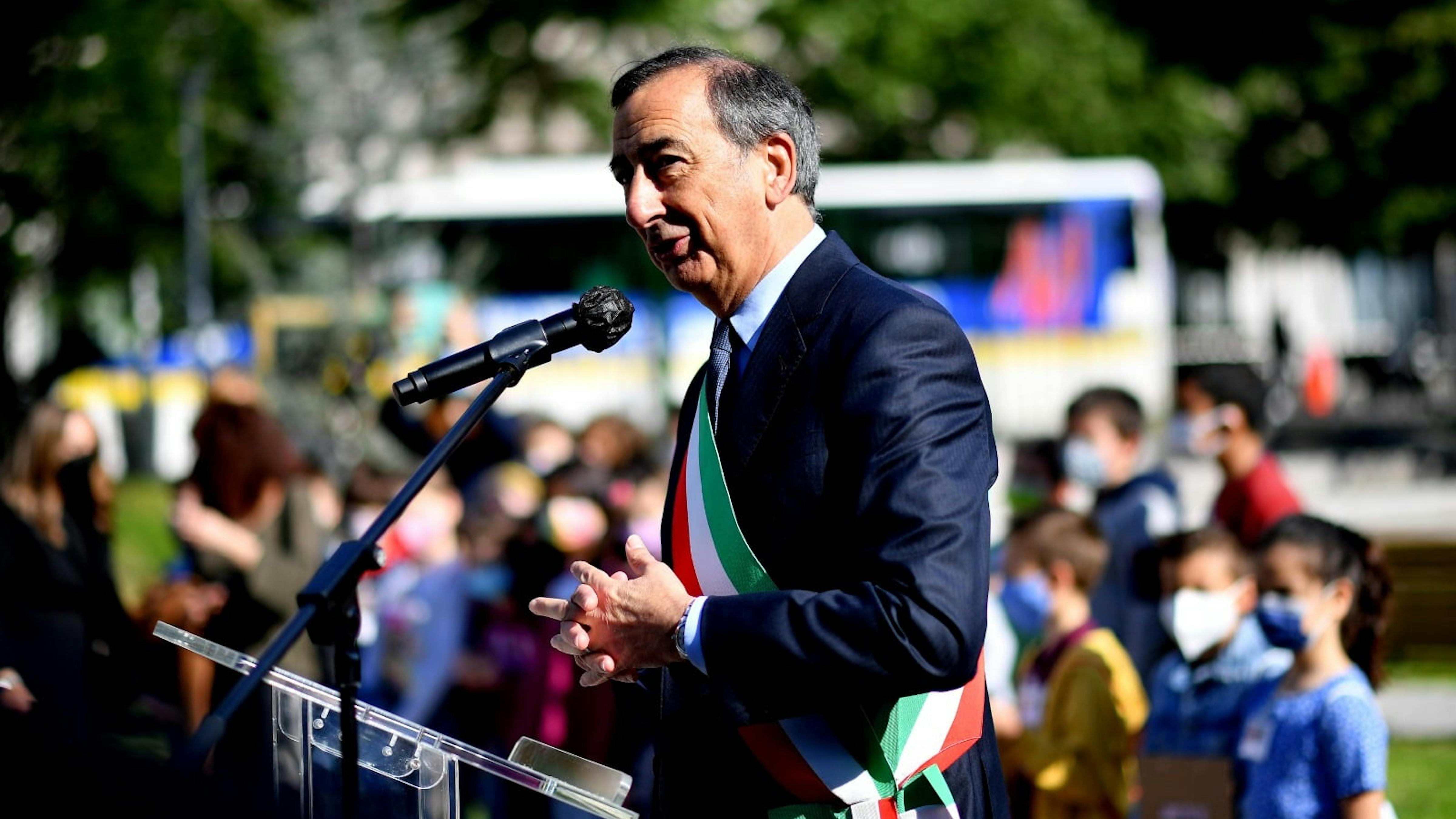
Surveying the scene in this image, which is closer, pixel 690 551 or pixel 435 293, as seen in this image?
pixel 690 551

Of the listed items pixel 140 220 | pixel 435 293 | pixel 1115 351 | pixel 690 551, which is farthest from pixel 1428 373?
pixel 690 551

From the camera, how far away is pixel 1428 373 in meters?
30.4

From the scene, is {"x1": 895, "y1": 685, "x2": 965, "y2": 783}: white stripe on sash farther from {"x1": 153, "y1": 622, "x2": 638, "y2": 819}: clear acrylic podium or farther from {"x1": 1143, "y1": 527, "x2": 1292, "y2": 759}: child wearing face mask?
{"x1": 1143, "y1": 527, "x2": 1292, "y2": 759}: child wearing face mask

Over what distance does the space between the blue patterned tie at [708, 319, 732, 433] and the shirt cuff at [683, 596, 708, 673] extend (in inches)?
13.2

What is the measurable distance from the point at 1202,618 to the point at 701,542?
300 cm

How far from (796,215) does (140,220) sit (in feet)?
67.3

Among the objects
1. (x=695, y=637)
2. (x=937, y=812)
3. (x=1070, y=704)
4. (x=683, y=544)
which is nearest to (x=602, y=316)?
(x=683, y=544)

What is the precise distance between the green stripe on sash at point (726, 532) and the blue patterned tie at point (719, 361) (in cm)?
7

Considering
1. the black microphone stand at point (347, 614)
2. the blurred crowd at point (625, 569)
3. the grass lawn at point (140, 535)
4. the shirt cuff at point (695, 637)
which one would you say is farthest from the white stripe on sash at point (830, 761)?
the grass lawn at point (140, 535)

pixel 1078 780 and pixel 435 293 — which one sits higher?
pixel 435 293

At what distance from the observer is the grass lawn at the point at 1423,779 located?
265 inches

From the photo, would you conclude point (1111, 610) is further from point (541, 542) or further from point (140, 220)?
point (140, 220)

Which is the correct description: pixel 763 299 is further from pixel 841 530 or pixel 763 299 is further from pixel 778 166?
pixel 841 530

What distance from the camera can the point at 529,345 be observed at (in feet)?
8.57
